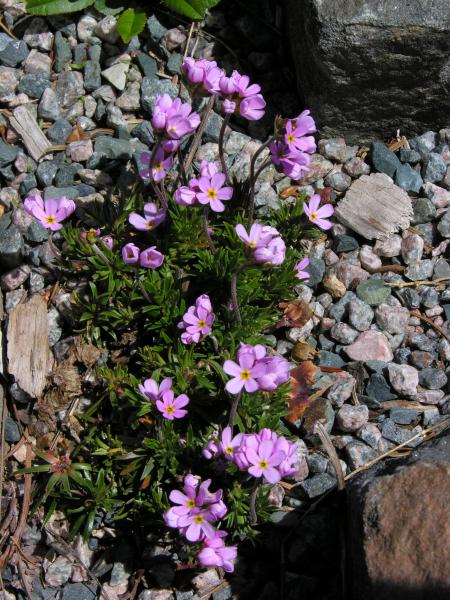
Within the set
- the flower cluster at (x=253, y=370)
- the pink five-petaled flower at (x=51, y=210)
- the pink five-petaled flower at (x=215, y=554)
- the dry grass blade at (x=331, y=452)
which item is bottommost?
the dry grass blade at (x=331, y=452)

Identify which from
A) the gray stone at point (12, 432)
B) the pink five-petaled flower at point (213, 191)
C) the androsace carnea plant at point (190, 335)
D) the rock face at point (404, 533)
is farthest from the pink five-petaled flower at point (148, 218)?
the rock face at point (404, 533)

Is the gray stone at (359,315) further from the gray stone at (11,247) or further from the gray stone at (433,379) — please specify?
the gray stone at (11,247)

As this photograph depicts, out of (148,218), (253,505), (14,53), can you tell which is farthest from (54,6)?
(253,505)

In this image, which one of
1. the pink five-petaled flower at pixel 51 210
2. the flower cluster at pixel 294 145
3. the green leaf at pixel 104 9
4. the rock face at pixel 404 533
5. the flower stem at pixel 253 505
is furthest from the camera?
the green leaf at pixel 104 9

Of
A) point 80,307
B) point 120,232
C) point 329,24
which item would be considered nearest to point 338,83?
point 329,24

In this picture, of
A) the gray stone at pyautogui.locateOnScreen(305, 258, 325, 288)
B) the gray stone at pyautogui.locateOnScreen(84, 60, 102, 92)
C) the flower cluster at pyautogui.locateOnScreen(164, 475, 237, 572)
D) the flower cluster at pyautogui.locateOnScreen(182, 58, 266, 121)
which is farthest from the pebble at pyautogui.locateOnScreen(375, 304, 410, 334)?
the gray stone at pyautogui.locateOnScreen(84, 60, 102, 92)

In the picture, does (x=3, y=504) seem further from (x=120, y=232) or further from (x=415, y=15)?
(x=415, y=15)
